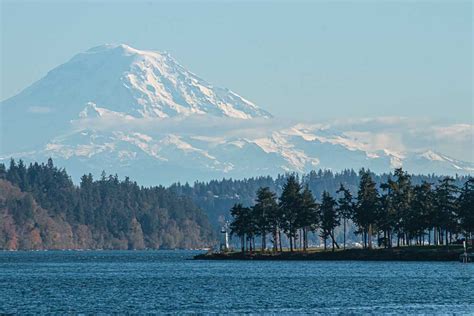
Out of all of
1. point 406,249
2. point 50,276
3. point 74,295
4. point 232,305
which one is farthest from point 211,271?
point 232,305

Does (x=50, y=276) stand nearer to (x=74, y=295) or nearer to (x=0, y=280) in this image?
(x=0, y=280)

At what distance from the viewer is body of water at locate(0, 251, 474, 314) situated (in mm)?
104750

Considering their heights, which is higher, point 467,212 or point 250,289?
point 467,212

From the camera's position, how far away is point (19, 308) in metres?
105

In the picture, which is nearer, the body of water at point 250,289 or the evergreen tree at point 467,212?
the body of water at point 250,289

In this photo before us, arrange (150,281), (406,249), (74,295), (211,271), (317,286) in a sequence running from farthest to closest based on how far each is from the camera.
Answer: (406,249) → (211,271) → (150,281) → (317,286) → (74,295)

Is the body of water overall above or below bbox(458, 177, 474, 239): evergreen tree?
below

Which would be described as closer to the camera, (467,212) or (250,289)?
(250,289)

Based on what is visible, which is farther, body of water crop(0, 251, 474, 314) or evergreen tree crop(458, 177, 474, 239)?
evergreen tree crop(458, 177, 474, 239)

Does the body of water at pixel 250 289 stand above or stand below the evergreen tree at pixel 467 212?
below

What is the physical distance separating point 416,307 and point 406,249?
92827mm

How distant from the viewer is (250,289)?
5015 inches

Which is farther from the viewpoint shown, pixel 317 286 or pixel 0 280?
pixel 0 280

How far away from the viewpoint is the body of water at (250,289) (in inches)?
4124
